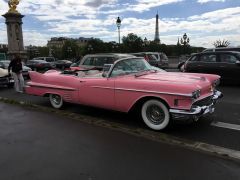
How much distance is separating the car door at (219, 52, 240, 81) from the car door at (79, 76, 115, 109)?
6.77 metres

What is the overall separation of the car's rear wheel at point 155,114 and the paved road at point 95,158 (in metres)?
0.61

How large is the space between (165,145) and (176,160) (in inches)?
25.7

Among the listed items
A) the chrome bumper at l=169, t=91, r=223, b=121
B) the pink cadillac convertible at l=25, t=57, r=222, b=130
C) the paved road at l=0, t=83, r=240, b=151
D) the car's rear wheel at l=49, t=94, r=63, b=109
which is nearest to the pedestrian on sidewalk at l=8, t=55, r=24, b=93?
the paved road at l=0, t=83, r=240, b=151

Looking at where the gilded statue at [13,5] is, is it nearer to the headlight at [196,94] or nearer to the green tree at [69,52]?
the headlight at [196,94]

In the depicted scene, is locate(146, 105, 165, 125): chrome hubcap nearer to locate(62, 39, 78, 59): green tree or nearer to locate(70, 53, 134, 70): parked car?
locate(70, 53, 134, 70): parked car

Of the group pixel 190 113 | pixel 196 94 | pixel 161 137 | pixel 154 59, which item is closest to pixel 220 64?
pixel 196 94

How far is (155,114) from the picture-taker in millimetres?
5719

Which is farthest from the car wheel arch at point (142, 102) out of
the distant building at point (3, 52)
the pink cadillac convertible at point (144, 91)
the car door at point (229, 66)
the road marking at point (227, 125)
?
the distant building at point (3, 52)

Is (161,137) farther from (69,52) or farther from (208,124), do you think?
(69,52)

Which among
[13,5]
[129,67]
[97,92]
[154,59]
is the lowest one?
[97,92]

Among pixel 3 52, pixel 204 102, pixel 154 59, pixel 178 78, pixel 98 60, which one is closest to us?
pixel 204 102

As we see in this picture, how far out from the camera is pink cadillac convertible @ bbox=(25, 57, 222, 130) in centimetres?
525

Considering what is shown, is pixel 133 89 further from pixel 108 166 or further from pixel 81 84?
pixel 108 166

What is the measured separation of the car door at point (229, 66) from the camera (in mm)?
11367
